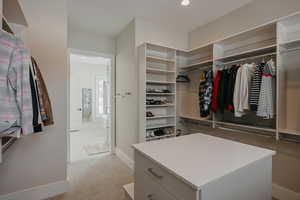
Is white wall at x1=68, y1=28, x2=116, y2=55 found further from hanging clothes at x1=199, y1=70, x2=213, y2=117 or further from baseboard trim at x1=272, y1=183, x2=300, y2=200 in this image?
baseboard trim at x1=272, y1=183, x2=300, y2=200

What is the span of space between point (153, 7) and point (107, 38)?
1401 mm

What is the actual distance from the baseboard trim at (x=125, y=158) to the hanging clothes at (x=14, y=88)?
1917 millimetres

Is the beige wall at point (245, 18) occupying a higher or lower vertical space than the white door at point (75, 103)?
higher

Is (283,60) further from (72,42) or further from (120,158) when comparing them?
(72,42)

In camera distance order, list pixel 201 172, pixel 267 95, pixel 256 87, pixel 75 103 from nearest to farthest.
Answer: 1. pixel 201 172
2. pixel 267 95
3. pixel 256 87
4. pixel 75 103

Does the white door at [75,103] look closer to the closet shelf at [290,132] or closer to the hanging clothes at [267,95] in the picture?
the hanging clothes at [267,95]

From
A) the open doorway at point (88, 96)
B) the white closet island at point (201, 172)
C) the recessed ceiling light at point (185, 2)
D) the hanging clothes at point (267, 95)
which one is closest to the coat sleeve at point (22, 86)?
the white closet island at point (201, 172)

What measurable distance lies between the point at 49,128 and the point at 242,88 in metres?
2.59

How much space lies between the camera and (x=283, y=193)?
1.84 meters

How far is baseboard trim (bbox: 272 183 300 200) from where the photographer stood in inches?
69.0

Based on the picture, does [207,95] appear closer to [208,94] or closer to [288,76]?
[208,94]

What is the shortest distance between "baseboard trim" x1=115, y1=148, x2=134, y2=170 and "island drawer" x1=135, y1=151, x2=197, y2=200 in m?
1.57

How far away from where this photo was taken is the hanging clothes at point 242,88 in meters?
1.91

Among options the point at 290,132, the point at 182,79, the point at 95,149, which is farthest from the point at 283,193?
the point at 95,149
